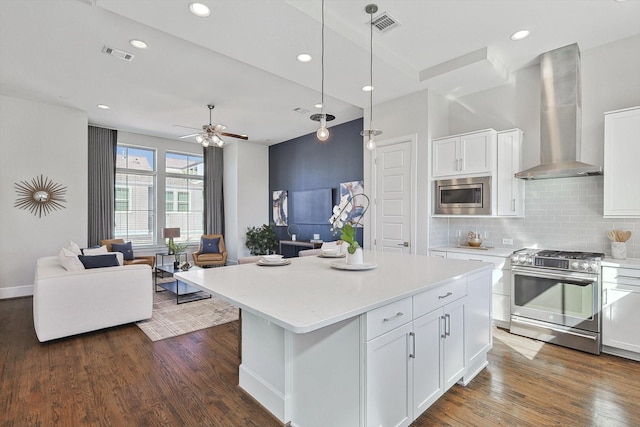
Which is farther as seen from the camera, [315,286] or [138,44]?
[138,44]

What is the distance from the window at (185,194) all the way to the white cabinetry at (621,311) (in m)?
7.76

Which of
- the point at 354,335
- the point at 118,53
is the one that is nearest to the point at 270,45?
the point at 118,53

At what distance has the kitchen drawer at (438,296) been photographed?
1.86m

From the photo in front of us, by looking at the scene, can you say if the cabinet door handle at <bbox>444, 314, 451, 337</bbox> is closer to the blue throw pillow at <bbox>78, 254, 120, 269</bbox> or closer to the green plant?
the blue throw pillow at <bbox>78, 254, 120, 269</bbox>

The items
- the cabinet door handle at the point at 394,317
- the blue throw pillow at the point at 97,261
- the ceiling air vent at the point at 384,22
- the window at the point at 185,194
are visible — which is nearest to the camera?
the cabinet door handle at the point at 394,317

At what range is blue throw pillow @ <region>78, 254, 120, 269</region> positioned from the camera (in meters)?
3.75

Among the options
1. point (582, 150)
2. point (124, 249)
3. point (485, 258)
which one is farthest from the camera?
point (124, 249)

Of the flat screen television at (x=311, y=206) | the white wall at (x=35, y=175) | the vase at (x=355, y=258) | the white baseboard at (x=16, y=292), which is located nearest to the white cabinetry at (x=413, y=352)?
the vase at (x=355, y=258)

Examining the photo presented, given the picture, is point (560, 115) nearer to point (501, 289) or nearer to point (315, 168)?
point (501, 289)

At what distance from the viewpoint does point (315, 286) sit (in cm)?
181

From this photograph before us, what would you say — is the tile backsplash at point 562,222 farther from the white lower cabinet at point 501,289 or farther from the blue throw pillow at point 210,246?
the blue throw pillow at point 210,246

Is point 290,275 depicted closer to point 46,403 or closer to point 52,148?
point 46,403

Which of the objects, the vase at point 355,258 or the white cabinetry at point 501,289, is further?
the white cabinetry at point 501,289

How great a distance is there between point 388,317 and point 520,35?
3335mm
